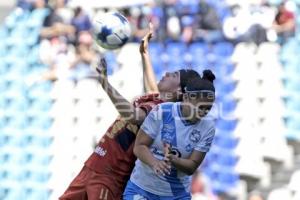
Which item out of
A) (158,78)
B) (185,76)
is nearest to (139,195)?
(185,76)

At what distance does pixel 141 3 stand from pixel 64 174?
2.58 meters

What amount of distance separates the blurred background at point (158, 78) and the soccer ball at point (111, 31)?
373cm

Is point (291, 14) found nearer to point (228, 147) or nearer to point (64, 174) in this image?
point (228, 147)

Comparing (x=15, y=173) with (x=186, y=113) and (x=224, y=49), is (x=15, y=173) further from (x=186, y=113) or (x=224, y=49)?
(x=186, y=113)

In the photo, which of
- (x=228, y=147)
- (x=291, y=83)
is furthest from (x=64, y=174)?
(x=291, y=83)

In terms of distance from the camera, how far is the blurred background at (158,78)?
34.0ft

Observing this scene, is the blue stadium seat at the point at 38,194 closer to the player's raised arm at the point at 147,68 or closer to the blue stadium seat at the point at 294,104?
the blue stadium seat at the point at 294,104

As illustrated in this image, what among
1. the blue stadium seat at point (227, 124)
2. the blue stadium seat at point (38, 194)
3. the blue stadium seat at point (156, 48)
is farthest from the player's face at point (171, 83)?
the blue stadium seat at point (38, 194)

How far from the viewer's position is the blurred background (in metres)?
10.4

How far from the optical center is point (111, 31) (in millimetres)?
5957

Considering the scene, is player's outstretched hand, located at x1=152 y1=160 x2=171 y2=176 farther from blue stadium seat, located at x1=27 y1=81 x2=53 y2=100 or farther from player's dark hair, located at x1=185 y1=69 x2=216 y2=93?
blue stadium seat, located at x1=27 y1=81 x2=53 y2=100

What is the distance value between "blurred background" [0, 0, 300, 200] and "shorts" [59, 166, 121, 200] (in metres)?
4.00

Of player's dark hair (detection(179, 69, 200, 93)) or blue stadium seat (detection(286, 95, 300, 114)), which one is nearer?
player's dark hair (detection(179, 69, 200, 93))

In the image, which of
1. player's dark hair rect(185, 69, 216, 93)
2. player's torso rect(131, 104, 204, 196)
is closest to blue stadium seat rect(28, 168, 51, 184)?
player's torso rect(131, 104, 204, 196)
